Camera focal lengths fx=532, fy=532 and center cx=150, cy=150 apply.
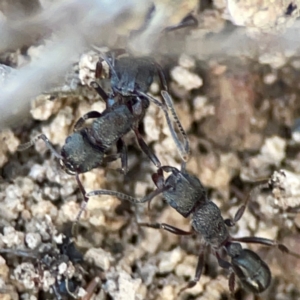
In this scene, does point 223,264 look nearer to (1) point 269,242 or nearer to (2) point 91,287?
(1) point 269,242

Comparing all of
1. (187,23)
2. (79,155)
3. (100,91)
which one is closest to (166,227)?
(79,155)

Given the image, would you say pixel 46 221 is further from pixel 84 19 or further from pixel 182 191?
pixel 84 19

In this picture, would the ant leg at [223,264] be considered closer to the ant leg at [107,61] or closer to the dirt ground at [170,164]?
the dirt ground at [170,164]

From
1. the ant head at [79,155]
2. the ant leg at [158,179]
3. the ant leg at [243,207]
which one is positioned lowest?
the ant leg at [243,207]

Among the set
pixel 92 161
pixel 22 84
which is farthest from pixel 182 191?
pixel 22 84

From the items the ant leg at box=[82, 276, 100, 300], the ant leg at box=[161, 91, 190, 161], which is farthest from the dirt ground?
the ant leg at box=[161, 91, 190, 161]

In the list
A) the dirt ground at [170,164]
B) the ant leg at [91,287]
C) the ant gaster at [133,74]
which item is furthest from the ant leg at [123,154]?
the ant leg at [91,287]

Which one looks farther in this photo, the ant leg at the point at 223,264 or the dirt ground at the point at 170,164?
the ant leg at the point at 223,264
